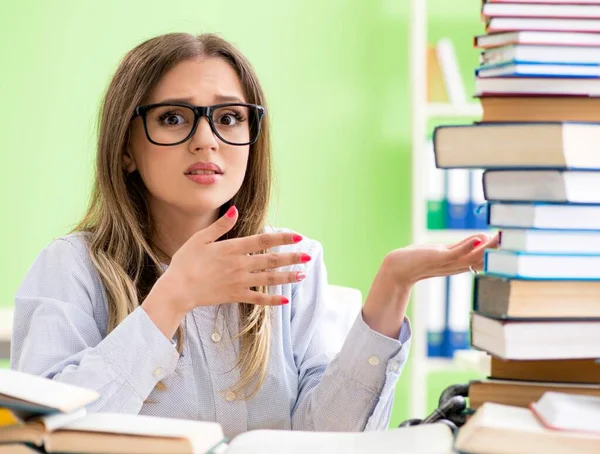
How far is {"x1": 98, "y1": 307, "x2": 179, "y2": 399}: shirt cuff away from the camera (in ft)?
3.88

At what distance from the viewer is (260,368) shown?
60.6 inches

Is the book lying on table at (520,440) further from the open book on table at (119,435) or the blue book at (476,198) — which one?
the blue book at (476,198)

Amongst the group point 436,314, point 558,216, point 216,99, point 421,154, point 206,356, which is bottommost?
point 436,314

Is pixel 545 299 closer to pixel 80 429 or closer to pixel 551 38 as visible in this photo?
pixel 551 38

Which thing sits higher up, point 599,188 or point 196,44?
point 196,44

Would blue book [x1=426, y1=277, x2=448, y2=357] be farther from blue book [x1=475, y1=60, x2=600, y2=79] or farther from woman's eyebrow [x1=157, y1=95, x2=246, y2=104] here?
blue book [x1=475, y1=60, x2=600, y2=79]

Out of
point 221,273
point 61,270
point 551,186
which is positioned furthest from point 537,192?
point 61,270

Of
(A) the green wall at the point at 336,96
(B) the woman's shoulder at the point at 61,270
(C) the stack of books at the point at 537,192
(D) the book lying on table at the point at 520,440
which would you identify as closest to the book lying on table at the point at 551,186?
(C) the stack of books at the point at 537,192

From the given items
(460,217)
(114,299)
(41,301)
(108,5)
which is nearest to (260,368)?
(114,299)

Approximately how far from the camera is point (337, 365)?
1362mm

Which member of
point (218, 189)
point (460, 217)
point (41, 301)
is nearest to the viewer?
point (41, 301)

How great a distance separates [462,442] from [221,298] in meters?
0.45

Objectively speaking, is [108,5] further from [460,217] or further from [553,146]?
[553,146]

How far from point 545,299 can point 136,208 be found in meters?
0.98
